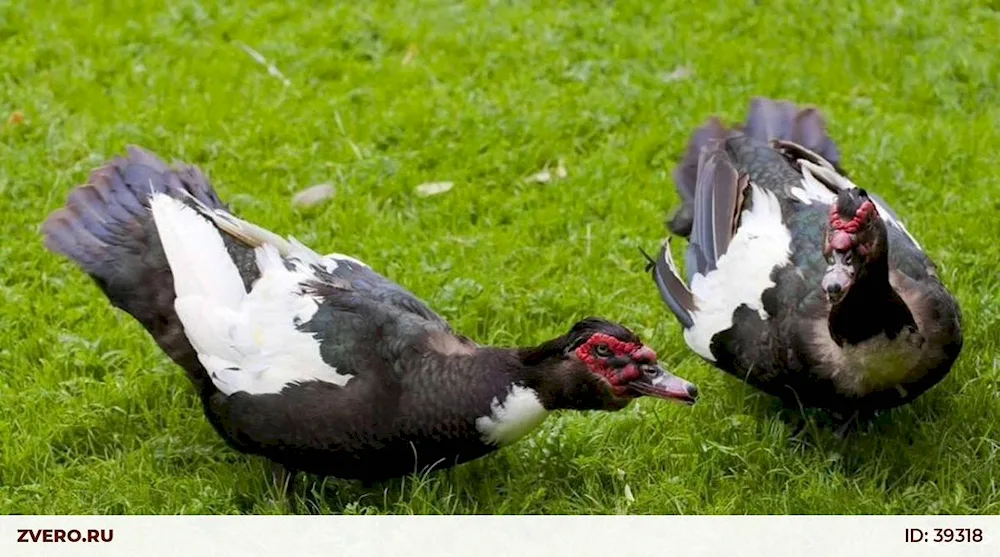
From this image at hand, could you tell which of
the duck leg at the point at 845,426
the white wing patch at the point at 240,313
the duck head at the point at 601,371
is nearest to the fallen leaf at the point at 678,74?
the duck leg at the point at 845,426

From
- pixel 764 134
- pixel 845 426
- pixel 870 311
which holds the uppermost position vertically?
pixel 764 134

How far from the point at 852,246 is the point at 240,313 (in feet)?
5.71

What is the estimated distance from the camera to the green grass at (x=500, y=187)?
4734 mm

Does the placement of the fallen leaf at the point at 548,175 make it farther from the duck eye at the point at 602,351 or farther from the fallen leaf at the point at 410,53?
the duck eye at the point at 602,351

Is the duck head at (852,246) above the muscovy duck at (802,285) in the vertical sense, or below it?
above

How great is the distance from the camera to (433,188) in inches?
253

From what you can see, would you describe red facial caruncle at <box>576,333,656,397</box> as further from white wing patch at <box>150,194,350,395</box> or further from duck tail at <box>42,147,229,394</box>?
duck tail at <box>42,147,229,394</box>

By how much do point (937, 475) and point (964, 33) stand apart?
134 inches

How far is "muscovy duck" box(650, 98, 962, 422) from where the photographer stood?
179 inches

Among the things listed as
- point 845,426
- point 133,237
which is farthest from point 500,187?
point 845,426

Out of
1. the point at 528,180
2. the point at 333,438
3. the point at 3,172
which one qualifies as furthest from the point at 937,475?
the point at 3,172

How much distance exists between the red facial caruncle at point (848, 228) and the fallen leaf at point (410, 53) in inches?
132
